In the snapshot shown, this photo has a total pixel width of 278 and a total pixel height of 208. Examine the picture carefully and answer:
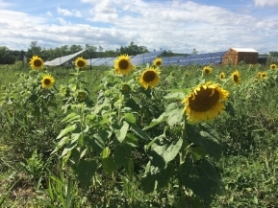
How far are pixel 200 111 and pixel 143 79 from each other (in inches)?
60.5

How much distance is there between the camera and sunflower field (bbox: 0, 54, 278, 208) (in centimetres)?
182

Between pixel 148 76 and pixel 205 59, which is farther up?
pixel 148 76

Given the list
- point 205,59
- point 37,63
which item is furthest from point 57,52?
point 37,63

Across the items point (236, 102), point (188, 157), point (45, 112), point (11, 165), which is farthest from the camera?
point (236, 102)

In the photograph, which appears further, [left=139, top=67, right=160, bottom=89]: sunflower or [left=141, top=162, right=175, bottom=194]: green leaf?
[left=139, top=67, right=160, bottom=89]: sunflower

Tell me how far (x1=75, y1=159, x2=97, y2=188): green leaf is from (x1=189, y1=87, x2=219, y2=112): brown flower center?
61 cm

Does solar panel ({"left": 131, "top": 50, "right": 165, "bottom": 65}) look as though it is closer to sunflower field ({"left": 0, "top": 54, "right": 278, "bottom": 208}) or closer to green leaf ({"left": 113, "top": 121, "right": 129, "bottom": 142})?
sunflower field ({"left": 0, "top": 54, "right": 278, "bottom": 208})

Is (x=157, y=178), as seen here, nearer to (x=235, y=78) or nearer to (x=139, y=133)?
(x=139, y=133)

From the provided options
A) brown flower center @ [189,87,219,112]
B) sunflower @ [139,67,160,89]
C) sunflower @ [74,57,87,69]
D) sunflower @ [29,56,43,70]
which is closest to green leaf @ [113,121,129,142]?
brown flower center @ [189,87,219,112]

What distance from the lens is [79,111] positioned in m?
2.25

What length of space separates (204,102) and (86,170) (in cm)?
68

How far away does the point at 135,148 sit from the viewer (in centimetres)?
294

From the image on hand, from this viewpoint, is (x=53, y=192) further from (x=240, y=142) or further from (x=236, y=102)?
(x=236, y=102)

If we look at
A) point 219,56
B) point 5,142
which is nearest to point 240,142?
point 5,142
